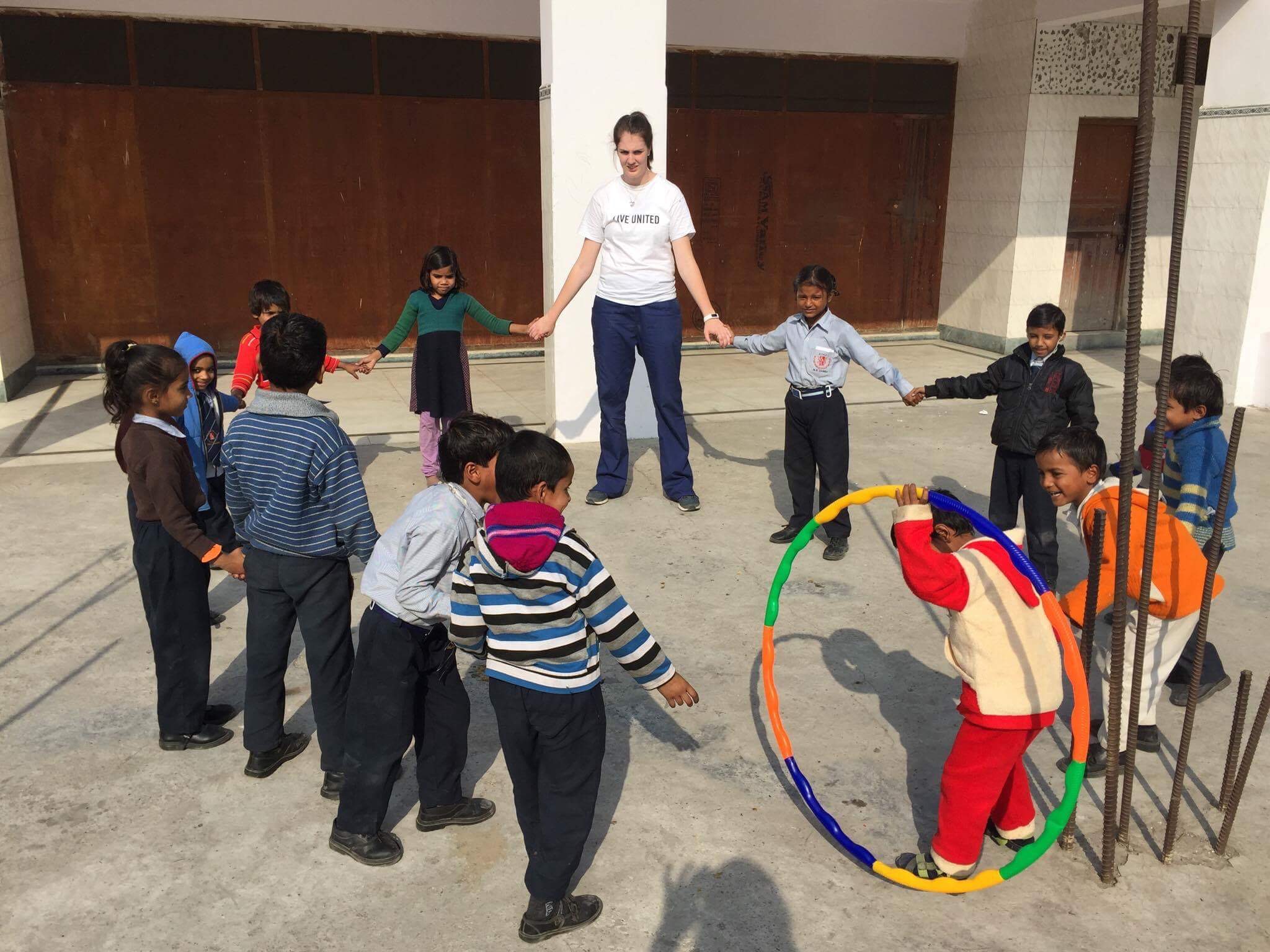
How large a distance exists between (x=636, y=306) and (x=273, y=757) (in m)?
3.78

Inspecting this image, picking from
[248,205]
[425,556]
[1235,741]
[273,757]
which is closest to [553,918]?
[425,556]

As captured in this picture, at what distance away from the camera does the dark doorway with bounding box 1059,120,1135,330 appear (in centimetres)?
1223

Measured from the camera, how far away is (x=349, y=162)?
1073cm

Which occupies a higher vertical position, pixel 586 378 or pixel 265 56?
pixel 265 56

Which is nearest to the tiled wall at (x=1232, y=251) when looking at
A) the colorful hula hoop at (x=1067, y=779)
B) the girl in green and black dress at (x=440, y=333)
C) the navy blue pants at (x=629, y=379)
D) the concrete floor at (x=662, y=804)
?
the concrete floor at (x=662, y=804)

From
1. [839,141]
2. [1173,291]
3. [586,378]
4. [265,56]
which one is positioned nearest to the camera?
[1173,291]

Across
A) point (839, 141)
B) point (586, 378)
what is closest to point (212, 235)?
point (586, 378)

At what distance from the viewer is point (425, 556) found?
2.96 meters

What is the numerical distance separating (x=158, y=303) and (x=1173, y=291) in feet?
32.4

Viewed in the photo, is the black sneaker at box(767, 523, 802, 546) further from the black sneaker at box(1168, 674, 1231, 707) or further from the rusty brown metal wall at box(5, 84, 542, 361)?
the rusty brown metal wall at box(5, 84, 542, 361)

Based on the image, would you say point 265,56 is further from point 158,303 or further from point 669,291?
point 669,291

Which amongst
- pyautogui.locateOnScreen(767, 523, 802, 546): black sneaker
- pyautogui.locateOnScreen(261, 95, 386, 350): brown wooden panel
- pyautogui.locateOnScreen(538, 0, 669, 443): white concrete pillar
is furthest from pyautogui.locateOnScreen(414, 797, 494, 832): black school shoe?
pyautogui.locateOnScreen(261, 95, 386, 350): brown wooden panel

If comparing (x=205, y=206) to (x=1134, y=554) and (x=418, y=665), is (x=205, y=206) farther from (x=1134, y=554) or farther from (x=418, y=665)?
(x=1134, y=554)

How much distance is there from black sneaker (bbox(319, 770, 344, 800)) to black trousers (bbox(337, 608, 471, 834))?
287 mm
